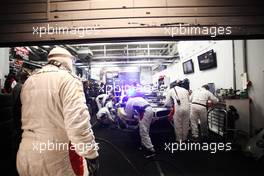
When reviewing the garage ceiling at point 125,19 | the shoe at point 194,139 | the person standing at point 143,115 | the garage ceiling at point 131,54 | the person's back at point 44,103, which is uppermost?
the garage ceiling at point 131,54

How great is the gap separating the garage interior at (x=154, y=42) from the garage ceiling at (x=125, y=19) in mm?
11

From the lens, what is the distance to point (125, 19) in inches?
94.3

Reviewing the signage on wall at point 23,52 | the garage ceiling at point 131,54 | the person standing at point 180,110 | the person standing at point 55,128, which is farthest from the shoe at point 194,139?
the signage on wall at point 23,52

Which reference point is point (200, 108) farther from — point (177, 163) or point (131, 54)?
point (131, 54)

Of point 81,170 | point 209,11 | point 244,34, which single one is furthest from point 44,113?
point 244,34

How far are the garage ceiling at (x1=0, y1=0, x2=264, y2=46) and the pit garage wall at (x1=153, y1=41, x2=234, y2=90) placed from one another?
2.70m

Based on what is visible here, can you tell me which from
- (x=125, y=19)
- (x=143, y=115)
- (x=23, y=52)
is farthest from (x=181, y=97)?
(x=23, y=52)

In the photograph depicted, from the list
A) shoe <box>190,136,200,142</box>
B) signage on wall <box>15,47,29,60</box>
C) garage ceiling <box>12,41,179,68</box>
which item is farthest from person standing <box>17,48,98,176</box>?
garage ceiling <box>12,41,179,68</box>

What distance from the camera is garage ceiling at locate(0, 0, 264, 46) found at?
7.79 ft

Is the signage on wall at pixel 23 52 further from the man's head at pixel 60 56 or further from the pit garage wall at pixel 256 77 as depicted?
the pit garage wall at pixel 256 77

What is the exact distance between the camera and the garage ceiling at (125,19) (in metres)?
2.37

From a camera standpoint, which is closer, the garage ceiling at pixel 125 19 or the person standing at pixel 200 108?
the garage ceiling at pixel 125 19

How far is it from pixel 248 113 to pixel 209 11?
274 centimetres

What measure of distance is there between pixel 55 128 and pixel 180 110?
3.51 meters
